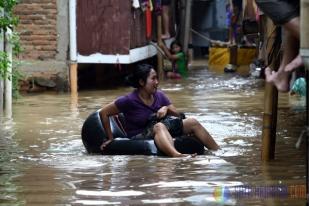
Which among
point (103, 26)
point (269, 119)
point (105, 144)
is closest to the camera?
point (269, 119)

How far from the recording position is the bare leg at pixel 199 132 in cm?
873

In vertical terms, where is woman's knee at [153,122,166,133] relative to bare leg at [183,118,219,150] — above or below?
above

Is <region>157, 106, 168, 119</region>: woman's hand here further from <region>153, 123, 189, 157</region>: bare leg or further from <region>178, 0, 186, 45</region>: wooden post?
<region>178, 0, 186, 45</region>: wooden post

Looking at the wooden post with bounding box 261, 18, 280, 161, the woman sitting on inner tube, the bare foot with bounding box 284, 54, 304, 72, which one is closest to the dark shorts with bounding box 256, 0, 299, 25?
the bare foot with bounding box 284, 54, 304, 72

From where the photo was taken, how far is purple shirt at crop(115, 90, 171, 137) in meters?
8.70

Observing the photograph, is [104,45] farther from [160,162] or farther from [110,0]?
[160,162]

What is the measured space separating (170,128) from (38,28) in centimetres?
874

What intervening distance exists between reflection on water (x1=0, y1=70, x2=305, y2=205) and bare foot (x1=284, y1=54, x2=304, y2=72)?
5.91 ft

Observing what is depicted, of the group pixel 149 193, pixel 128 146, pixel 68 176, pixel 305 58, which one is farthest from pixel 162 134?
pixel 305 58

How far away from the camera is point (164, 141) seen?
8.27 m

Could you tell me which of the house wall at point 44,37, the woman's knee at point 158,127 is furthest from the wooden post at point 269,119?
the house wall at point 44,37

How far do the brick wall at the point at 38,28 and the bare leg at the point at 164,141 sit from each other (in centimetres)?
872

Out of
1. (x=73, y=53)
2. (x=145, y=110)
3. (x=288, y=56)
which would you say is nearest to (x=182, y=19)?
(x=73, y=53)

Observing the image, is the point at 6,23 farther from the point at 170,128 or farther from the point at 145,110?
the point at 170,128
